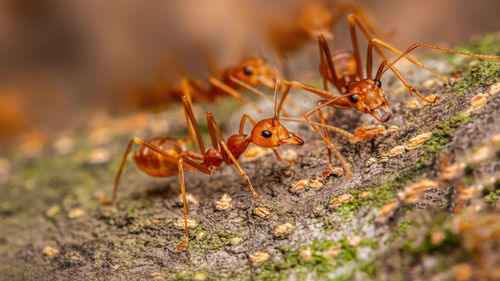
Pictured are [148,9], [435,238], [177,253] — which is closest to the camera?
[435,238]

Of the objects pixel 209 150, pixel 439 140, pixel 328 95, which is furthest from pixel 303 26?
pixel 439 140

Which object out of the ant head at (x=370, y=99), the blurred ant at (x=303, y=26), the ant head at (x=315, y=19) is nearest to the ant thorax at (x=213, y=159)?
the ant head at (x=370, y=99)

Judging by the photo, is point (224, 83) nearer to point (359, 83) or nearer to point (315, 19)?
point (315, 19)

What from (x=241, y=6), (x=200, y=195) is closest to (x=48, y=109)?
(x=241, y=6)

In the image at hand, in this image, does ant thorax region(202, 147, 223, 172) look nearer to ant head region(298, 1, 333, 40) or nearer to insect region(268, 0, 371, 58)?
insect region(268, 0, 371, 58)

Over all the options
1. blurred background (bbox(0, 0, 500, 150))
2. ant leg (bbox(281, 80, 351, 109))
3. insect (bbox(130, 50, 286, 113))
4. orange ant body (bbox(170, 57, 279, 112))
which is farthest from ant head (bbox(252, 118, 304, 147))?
blurred background (bbox(0, 0, 500, 150))

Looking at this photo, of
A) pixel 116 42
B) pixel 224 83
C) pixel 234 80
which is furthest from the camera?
Result: pixel 116 42

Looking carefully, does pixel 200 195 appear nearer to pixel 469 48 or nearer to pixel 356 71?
pixel 356 71
